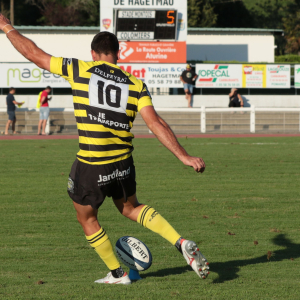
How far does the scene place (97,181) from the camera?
4.09 m

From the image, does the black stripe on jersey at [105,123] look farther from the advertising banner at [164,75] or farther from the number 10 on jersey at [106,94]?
the advertising banner at [164,75]

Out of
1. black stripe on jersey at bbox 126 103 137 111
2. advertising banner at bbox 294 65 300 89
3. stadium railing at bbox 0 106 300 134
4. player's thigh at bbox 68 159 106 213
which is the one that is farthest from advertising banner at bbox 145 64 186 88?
player's thigh at bbox 68 159 106 213

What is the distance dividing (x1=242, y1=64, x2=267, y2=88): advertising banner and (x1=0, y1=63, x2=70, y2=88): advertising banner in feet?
34.3

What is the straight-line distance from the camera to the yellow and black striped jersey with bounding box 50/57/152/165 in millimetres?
4070

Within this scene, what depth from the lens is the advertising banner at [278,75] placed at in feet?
102

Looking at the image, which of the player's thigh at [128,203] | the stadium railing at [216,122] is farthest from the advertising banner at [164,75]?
the player's thigh at [128,203]

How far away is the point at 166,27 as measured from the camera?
95.7 ft

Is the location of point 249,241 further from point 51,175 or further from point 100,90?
point 51,175

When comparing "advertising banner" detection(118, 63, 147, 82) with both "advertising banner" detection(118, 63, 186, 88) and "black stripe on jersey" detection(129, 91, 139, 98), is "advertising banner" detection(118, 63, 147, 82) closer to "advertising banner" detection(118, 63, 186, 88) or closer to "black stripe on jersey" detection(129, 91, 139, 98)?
"advertising banner" detection(118, 63, 186, 88)

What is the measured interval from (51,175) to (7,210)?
3.27 meters

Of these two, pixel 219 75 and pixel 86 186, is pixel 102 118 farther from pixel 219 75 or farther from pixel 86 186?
pixel 219 75

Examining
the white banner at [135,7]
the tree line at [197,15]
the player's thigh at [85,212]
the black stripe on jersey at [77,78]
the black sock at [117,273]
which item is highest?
the tree line at [197,15]

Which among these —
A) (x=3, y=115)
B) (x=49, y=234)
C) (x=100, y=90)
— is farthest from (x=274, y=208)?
(x=3, y=115)

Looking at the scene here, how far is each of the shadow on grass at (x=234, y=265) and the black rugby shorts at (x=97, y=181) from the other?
0.97 meters
